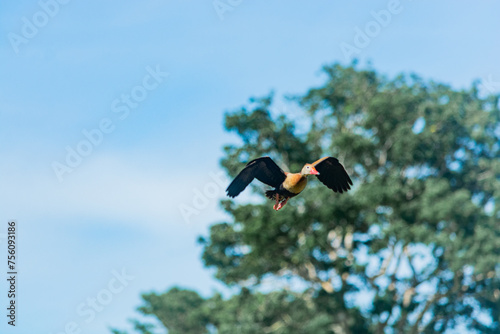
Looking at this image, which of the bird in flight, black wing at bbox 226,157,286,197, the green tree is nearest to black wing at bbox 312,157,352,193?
the bird in flight

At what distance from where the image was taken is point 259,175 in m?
6.64

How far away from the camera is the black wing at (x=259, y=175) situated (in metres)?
6.47

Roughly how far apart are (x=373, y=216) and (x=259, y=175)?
→ 13.8 m

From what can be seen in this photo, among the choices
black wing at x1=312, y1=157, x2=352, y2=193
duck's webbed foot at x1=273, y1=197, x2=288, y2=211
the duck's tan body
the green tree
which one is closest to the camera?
the duck's tan body

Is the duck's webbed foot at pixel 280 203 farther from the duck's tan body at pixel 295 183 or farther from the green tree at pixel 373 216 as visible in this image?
the green tree at pixel 373 216

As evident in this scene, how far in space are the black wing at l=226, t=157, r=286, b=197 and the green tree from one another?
13.0m

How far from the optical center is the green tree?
19.9 meters

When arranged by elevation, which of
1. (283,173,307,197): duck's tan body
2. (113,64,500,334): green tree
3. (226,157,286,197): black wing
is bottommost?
(283,173,307,197): duck's tan body

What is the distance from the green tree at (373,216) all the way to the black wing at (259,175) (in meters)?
13.0

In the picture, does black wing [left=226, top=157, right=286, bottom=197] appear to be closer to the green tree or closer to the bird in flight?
the bird in flight

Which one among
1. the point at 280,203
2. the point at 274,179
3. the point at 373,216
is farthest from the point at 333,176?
the point at 373,216

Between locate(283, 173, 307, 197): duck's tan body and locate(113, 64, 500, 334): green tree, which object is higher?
locate(113, 64, 500, 334): green tree

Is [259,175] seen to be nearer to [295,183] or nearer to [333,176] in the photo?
[295,183]

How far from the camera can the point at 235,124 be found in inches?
803
